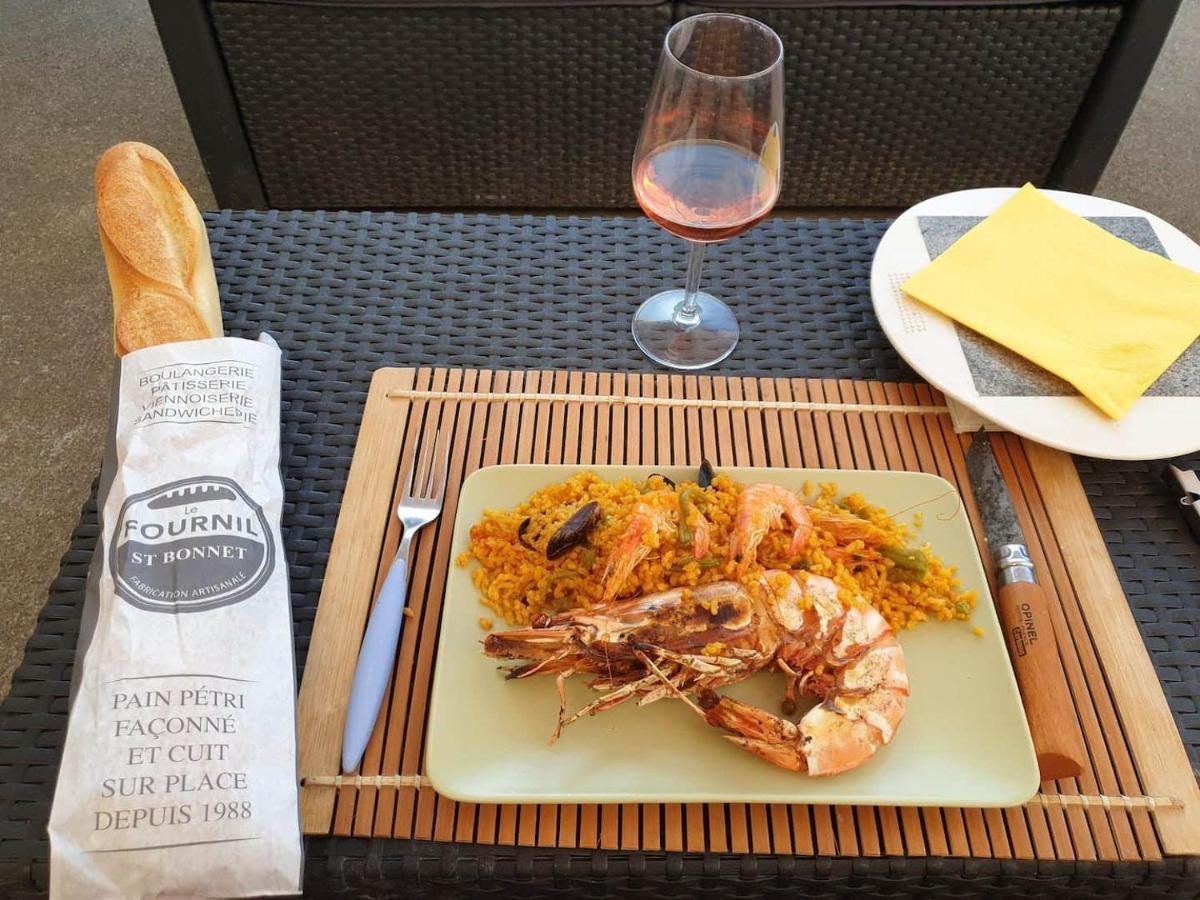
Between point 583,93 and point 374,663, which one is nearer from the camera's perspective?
point 374,663

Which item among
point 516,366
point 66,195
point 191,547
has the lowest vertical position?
point 66,195

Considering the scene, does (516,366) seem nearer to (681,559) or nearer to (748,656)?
(681,559)

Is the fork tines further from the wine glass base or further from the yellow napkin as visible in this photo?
the yellow napkin

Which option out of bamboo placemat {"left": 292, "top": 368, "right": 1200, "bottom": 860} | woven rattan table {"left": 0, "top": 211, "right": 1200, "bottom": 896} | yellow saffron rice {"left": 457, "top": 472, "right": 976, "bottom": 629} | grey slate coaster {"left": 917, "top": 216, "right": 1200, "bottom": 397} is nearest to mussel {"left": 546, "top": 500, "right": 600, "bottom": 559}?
yellow saffron rice {"left": 457, "top": 472, "right": 976, "bottom": 629}

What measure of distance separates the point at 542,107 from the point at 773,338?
112cm

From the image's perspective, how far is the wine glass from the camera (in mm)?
859

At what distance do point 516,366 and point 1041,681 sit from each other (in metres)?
0.66

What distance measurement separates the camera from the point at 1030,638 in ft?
2.76

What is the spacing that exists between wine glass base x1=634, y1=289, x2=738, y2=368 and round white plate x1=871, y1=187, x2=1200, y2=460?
188 millimetres

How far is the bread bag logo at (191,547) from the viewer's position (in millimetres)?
774

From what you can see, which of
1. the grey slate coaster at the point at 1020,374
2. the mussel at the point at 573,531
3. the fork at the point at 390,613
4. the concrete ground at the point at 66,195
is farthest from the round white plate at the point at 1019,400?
the concrete ground at the point at 66,195

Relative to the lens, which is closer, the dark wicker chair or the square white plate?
the square white plate

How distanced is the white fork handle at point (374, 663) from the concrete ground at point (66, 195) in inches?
45.5

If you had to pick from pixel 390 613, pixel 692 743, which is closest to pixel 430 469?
pixel 390 613
